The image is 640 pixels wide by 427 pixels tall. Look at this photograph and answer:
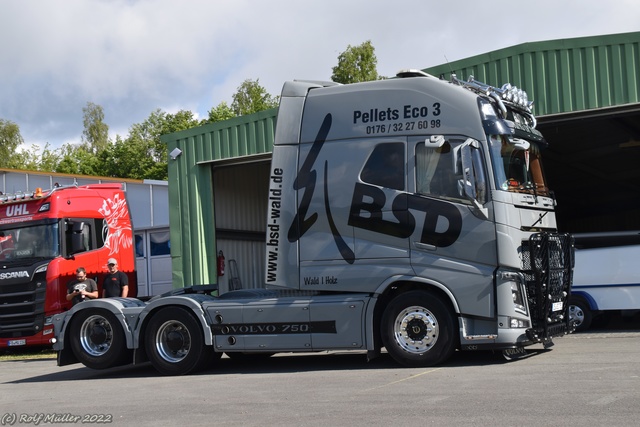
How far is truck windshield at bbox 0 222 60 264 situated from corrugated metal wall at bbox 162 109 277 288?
9.19ft

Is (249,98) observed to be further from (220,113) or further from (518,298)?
(518,298)

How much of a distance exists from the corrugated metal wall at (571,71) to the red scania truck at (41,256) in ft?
28.5

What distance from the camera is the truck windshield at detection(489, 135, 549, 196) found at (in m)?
10.5

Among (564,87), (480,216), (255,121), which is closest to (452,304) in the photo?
(480,216)

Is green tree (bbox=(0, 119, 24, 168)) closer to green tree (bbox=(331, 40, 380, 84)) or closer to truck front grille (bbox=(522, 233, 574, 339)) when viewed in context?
green tree (bbox=(331, 40, 380, 84))

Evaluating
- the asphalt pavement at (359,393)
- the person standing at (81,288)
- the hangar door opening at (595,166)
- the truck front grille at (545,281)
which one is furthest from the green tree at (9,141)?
the truck front grille at (545,281)

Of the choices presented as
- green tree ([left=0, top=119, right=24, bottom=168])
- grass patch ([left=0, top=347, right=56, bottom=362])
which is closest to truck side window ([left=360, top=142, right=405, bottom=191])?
grass patch ([left=0, top=347, right=56, bottom=362])

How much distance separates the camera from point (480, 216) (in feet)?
33.8

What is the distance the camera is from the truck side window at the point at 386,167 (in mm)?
10781

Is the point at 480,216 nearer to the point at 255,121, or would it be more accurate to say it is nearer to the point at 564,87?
the point at 564,87

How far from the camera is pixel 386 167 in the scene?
35.7 ft

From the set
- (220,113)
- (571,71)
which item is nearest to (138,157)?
(220,113)

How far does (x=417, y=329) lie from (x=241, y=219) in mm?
11390

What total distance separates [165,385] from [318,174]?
337 centimetres
